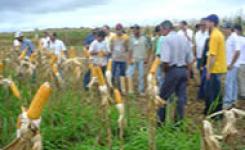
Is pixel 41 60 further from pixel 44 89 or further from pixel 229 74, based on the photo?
pixel 229 74

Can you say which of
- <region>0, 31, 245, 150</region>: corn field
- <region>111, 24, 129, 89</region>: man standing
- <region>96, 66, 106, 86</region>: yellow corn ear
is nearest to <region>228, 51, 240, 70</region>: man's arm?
<region>0, 31, 245, 150</region>: corn field

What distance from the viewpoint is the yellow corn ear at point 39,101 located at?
2.01 m

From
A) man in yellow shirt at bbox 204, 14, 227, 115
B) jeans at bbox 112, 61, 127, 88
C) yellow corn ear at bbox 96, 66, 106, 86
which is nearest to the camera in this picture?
yellow corn ear at bbox 96, 66, 106, 86

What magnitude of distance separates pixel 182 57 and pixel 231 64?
79.7 inches

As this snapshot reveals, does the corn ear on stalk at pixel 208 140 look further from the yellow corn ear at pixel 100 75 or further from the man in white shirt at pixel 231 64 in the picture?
the man in white shirt at pixel 231 64

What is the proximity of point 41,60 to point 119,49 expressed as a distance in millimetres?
5587

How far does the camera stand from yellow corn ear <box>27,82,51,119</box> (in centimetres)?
201

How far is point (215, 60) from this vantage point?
7781 millimetres

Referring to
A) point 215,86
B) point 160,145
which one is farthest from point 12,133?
point 215,86

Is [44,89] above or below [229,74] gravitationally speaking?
above

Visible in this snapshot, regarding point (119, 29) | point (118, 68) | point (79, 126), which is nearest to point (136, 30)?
point (119, 29)

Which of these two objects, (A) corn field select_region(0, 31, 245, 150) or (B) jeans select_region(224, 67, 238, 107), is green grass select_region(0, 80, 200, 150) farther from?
(B) jeans select_region(224, 67, 238, 107)

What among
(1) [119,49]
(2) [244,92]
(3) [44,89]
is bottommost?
(2) [244,92]

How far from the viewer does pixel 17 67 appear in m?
6.60
